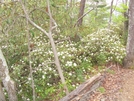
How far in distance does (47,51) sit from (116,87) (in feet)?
10.4

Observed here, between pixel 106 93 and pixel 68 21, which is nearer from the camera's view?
pixel 106 93

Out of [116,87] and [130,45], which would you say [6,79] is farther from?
[130,45]

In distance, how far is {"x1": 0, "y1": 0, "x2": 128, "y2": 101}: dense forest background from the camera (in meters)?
6.43

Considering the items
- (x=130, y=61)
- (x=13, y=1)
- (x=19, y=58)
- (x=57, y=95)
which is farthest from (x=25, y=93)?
(x=130, y=61)

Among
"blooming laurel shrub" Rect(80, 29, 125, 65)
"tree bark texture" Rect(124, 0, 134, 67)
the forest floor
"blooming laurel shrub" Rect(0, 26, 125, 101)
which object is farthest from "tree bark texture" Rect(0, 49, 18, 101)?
"tree bark texture" Rect(124, 0, 134, 67)

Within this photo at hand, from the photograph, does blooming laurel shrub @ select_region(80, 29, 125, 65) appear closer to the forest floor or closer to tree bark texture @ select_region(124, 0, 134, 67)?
tree bark texture @ select_region(124, 0, 134, 67)

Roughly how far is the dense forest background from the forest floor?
0.76 meters

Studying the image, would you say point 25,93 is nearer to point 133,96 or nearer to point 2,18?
point 2,18

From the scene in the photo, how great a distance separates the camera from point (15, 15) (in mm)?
6680

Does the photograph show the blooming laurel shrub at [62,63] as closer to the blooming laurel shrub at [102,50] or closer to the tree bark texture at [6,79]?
the blooming laurel shrub at [102,50]

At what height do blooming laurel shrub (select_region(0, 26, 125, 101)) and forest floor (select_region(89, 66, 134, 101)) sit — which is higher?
blooming laurel shrub (select_region(0, 26, 125, 101))

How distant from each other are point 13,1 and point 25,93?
10.4ft

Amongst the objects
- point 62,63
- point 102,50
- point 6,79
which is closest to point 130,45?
point 102,50

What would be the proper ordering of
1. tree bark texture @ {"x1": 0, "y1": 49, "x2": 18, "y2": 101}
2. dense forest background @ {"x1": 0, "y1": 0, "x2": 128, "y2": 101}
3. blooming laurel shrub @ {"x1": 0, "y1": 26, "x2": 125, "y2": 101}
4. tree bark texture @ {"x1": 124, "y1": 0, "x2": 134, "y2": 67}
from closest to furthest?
1. tree bark texture @ {"x1": 0, "y1": 49, "x2": 18, "y2": 101}
2. dense forest background @ {"x1": 0, "y1": 0, "x2": 128, "y2": 101}
3. blooming laurel shrub @ {"x1": 0, "y1": 26, "x2": 125, "y2": 101}
4. tree bark texture @ {"x1": 124, "y1": 0, "x2": 134, "y2": 67}
